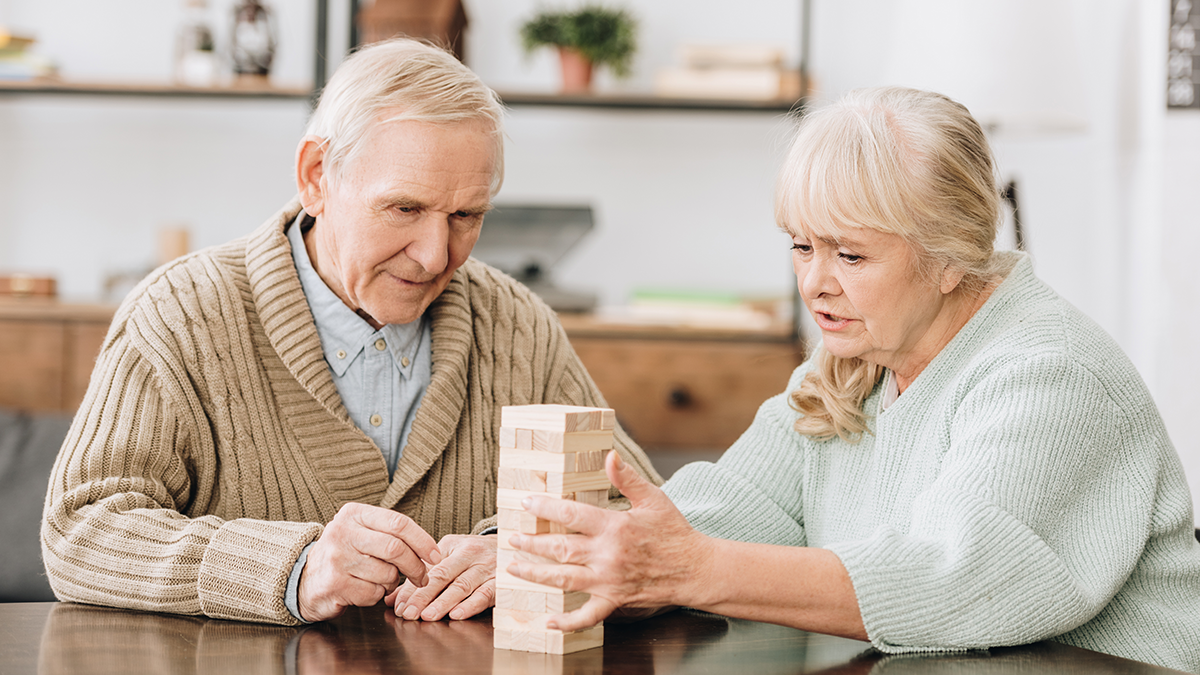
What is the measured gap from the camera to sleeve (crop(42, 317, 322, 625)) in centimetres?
115

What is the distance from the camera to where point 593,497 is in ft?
3.36

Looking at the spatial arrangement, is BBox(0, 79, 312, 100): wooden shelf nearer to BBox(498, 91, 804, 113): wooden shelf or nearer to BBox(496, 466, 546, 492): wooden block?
BBox(498, 91, 804, 113): wooden shelf

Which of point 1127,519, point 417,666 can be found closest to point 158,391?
point 417,666

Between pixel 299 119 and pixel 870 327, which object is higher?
pixel 299 119

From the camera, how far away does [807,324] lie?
134 inches

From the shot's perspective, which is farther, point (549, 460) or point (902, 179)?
point (902, 179)

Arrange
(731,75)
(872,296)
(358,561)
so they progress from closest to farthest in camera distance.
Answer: (358,561) → (872,296) → (731,75)

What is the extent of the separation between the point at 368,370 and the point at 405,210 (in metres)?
0.25

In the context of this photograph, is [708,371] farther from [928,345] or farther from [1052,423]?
[1052,423]

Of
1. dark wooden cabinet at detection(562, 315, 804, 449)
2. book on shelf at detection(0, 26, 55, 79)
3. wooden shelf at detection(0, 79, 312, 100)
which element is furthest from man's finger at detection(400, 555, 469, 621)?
book on shelf at detection(0, 26, 55, 79)

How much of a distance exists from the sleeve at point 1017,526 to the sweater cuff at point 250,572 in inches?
21.9

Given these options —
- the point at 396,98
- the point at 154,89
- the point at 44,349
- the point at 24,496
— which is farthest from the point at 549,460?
the point at 154,89

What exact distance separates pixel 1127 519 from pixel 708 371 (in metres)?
1.84

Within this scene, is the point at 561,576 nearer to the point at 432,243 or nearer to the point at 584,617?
the point at 584,617
